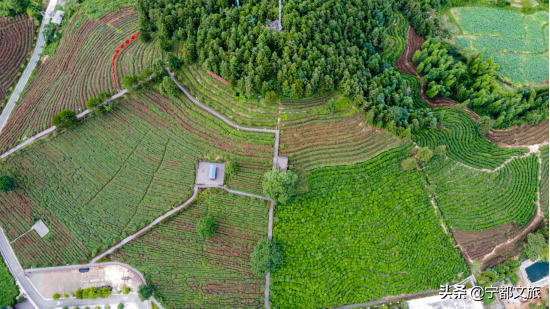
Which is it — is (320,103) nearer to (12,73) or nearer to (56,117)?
(56,117)

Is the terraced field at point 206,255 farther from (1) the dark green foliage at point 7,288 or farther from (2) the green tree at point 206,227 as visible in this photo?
(1) the dark green foliage at point 7,288

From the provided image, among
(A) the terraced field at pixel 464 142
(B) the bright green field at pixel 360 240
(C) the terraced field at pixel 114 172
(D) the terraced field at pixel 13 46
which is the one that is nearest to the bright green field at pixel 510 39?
(A) the terraced field at pixel 464 142

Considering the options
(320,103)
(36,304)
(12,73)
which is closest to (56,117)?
(12,73)

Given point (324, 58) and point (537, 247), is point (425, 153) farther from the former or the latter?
point (537, 247)

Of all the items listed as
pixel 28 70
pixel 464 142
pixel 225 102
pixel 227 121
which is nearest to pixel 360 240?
pixel 464 142

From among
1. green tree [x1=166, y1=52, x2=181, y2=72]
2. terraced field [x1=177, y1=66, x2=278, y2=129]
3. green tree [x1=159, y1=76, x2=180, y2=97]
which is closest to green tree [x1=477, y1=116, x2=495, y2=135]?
terraced field [x1=177, y1=66, x2=278, y2=129]

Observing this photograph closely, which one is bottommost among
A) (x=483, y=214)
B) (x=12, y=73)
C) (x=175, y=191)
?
(x=483, y=214)

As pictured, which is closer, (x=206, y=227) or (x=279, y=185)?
(x=279, y=185)
